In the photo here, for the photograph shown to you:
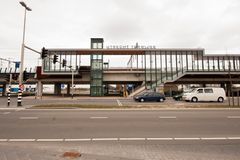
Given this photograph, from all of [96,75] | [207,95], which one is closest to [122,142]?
[207,95]

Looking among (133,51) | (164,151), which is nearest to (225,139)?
(164,151)

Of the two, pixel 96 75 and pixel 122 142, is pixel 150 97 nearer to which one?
pixel 96 75

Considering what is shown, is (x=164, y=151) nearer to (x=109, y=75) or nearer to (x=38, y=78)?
(x=109, y=75)

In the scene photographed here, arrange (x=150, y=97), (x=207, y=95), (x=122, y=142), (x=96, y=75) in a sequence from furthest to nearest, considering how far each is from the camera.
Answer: (x=96, y=75) → (x=150, y=97) → (x=207, y=95) → (x=122, y=142)

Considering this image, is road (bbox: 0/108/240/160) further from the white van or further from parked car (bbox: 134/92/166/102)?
parked car (bbox: 134/92/166/102)

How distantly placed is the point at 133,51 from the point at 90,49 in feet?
34.3

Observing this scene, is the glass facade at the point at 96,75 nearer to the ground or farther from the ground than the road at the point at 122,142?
farther from the ground

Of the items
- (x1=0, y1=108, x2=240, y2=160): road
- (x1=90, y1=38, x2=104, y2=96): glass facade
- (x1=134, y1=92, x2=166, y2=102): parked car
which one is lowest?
(x1=0, y1=108, x2=240, y2=160): road

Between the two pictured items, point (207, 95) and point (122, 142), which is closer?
point (122, 142)

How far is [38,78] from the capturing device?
5278 cm

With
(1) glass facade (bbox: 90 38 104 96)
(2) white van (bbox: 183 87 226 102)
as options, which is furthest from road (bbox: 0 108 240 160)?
(1) glass facade (bbox: 90 38 104 96)

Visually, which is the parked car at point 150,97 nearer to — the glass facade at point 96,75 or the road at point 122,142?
the road at point 122,142

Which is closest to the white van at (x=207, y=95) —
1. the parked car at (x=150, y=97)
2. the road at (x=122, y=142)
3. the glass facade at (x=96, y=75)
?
the parked car at (x=150, y=97)

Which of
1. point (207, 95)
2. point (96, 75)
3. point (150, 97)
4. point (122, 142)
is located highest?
point (96, 75)
